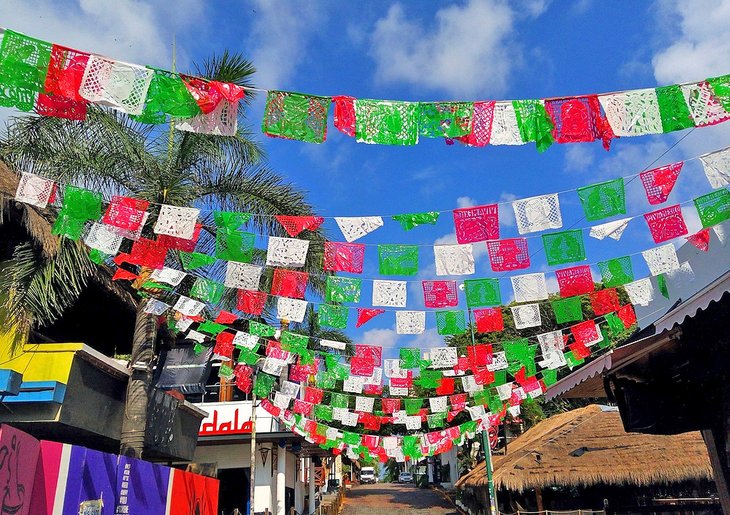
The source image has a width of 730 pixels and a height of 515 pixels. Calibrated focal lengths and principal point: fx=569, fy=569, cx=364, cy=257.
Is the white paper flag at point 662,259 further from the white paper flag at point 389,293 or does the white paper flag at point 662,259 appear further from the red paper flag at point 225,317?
the red paper flag at point 225,317

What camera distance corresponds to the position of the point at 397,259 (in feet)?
25.1

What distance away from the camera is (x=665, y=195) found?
6.41 metres

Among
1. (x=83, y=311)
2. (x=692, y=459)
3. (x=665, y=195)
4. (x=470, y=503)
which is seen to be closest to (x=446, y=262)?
(x=665, y=195)

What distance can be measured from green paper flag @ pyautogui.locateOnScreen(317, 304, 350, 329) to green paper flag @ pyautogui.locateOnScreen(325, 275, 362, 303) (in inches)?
20.9

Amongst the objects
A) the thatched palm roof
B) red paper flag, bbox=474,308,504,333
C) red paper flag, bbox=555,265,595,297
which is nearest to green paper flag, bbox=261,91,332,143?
→ red paper flag, bbox=555,265,595,297

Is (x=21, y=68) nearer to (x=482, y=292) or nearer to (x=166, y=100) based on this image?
(x=166, y=100)

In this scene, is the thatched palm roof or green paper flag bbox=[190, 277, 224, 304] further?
the thatched palm roof

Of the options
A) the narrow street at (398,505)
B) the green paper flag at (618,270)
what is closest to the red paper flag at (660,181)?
the green paper flag at (618,270)

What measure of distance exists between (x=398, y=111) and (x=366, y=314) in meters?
4.55

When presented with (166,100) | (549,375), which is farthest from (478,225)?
(549,375)

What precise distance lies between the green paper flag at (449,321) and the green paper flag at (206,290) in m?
3.61

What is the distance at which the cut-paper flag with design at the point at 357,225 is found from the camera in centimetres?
694

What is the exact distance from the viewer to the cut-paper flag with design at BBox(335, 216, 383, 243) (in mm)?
6938

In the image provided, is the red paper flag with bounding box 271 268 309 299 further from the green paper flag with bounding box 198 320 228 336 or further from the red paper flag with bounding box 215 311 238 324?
the green paper flag with bounding box 198 320 228 336
